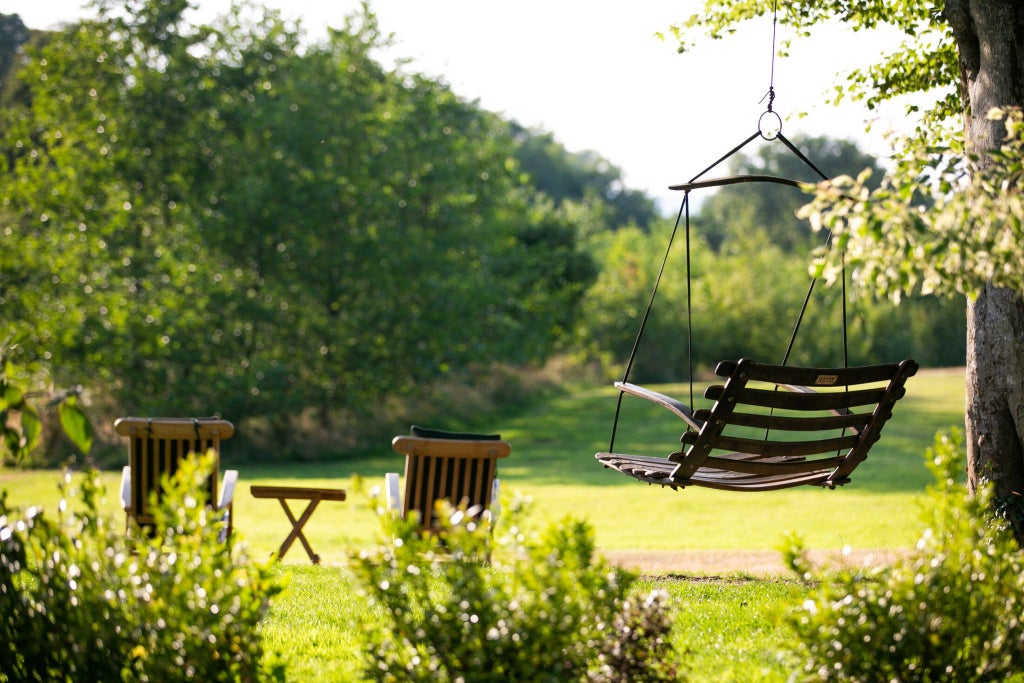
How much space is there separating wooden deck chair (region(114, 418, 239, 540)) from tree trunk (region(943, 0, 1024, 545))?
3714mm

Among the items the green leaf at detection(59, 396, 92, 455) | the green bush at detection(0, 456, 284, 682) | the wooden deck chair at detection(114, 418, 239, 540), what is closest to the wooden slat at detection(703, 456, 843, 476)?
the green bush at detection(0, 456, 284, 682)

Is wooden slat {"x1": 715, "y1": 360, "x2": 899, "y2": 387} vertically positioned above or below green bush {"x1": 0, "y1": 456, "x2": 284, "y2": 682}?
above

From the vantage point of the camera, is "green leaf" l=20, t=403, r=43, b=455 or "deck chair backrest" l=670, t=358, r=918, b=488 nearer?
"green leaf" l=20, t=403, r=43, b=455

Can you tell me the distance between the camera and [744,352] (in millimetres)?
30469

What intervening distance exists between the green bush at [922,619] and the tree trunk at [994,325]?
1.99m

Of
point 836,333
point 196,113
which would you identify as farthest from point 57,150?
point 836,333

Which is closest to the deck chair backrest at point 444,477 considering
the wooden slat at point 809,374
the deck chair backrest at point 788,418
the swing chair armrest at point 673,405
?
the swing chair armrest at point 673,405

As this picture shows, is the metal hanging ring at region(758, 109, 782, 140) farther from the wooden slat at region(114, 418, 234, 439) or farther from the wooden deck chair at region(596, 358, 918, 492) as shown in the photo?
the wooden slat at region(114, 418, 234, 439)

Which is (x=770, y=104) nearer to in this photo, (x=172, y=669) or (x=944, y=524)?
(x=944, y=524)

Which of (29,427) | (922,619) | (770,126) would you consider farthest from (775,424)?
(29,427)

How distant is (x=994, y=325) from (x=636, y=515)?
7.38 m

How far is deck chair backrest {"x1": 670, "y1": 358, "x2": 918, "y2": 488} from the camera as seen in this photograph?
162 inches

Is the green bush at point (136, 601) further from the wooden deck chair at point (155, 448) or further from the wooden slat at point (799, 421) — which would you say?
the wooden deck chair at point (155, 448)

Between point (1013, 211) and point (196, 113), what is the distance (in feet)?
57.7
